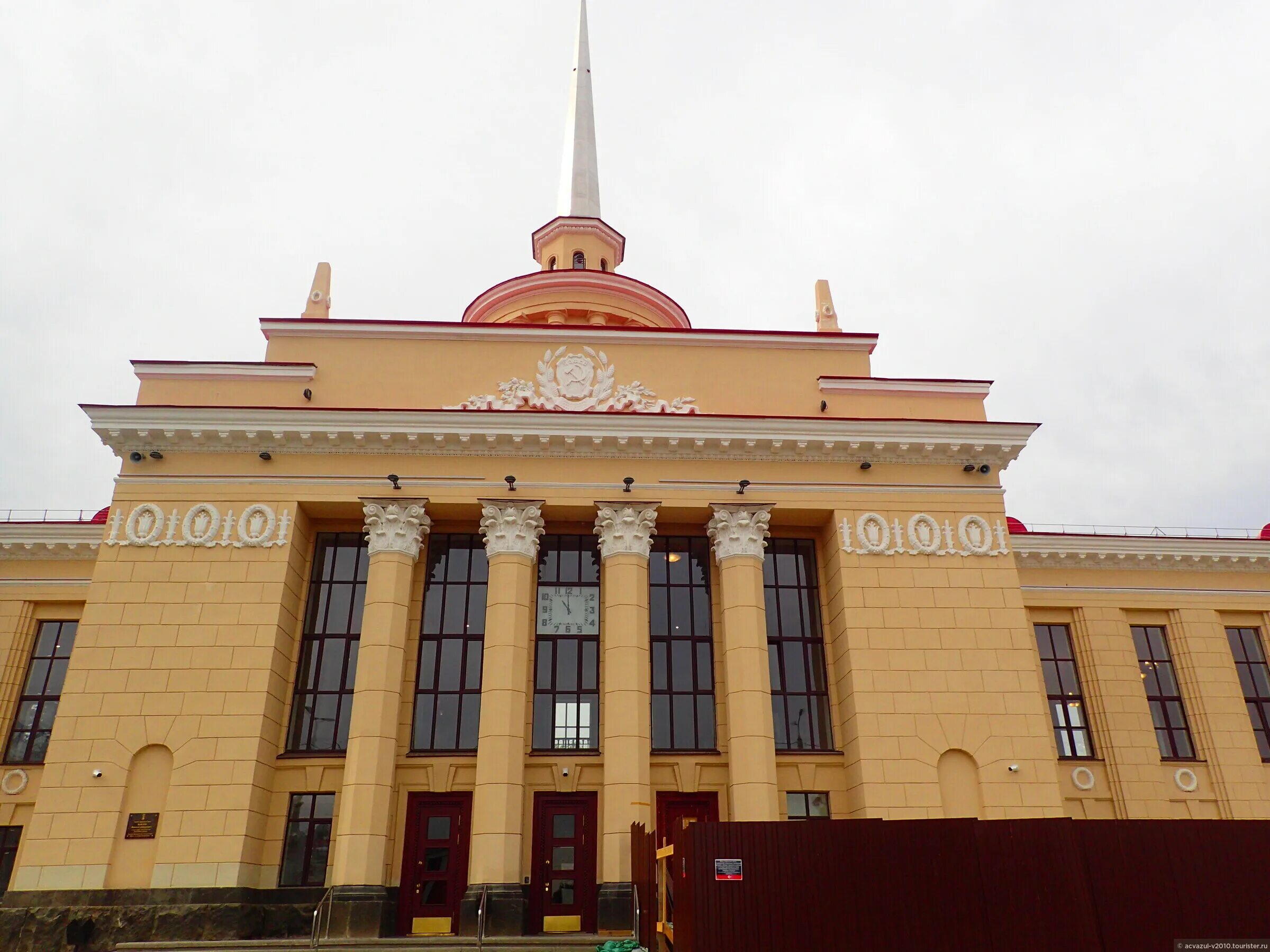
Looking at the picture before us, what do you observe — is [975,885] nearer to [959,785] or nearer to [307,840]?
[959,785]

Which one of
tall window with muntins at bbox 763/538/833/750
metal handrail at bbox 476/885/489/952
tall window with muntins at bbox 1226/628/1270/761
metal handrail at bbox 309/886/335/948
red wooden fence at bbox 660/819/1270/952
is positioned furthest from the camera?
tall window with muntins at bbox 1226/628/1270/761

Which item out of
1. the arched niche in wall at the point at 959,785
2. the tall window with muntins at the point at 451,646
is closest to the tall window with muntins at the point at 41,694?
the tall window with muntins at the point at 451,646

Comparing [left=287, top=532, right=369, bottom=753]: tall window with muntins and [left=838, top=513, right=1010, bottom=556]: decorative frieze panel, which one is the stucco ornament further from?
[left=838, top=513, right=1010, bottom=556]: decorative frieze panel

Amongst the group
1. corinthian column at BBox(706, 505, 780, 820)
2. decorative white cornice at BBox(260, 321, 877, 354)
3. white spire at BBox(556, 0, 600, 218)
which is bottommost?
corinthian column at BBox(706, 505, 780, 820)

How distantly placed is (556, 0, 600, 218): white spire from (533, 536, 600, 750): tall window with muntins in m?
17.1

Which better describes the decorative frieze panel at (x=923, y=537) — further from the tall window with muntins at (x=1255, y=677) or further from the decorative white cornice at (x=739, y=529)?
the tall window with muntins at (x=1255, y=677)

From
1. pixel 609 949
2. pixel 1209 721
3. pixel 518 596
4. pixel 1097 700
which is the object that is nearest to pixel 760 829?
pixel 609 949

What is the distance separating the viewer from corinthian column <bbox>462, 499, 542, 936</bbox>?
1806 cm

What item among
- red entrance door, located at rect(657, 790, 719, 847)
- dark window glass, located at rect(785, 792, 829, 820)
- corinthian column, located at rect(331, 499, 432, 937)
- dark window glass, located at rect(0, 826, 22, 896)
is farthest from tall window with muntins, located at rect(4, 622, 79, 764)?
dark window glass, located at rect(785, 792, 829, 820)

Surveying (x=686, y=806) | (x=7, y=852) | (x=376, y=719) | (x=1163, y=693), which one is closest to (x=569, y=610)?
(x=376, y=719)

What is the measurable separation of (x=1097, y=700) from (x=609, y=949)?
17.4 m

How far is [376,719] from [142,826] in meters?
4.87

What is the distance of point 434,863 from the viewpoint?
19266 mm

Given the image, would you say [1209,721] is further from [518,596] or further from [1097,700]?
[518,596]
